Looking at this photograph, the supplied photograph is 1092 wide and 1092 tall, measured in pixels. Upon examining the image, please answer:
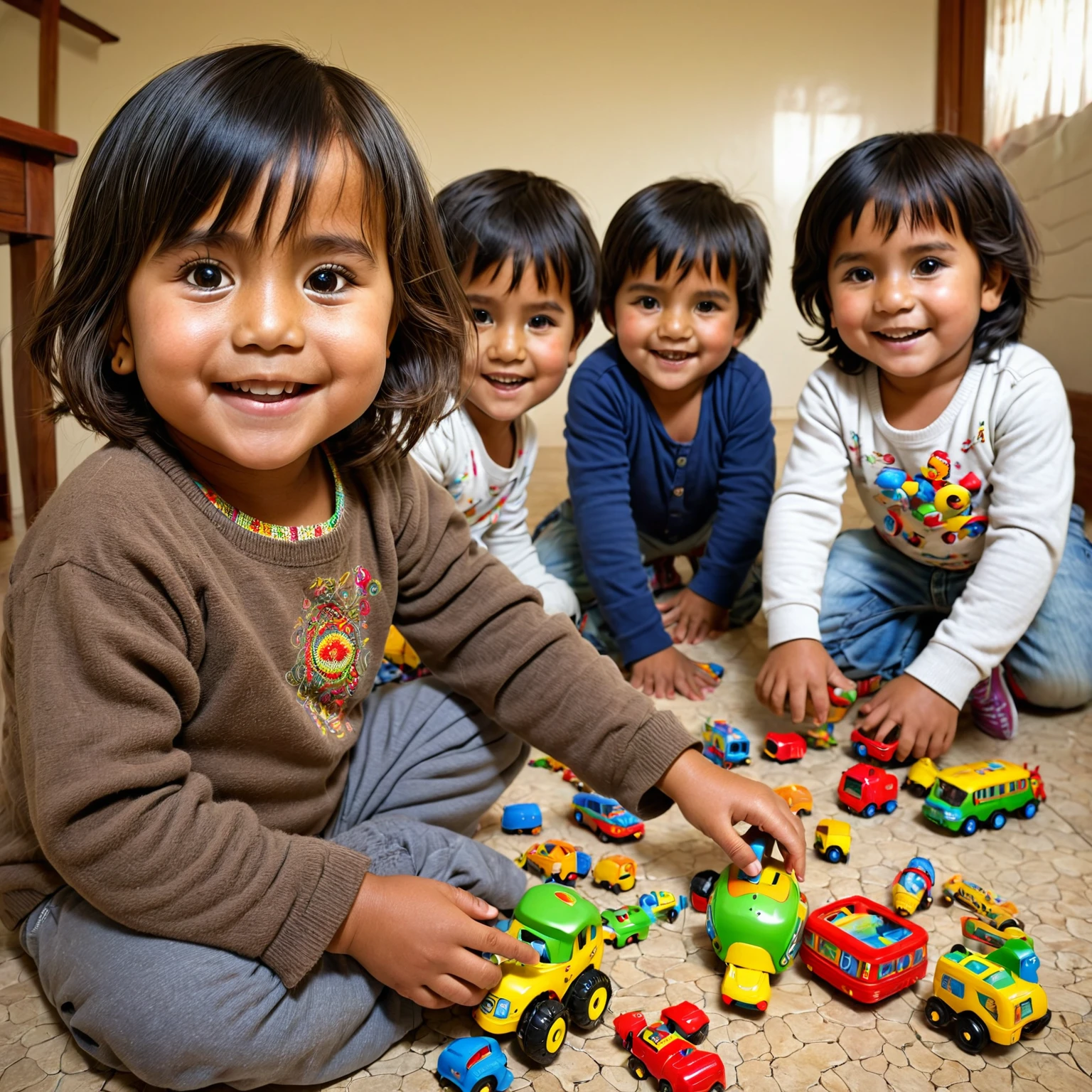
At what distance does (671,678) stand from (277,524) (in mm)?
685

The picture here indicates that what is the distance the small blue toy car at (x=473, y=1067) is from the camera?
0.60 m

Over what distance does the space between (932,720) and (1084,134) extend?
135 cm

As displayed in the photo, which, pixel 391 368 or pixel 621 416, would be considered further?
pixel 621 416

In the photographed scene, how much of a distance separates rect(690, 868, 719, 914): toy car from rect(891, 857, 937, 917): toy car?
14 centimetres

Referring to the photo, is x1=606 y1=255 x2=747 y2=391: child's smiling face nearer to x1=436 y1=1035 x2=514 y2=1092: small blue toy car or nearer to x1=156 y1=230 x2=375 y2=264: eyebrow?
x1=156 y1=230 x2=375 y2=264: eyebrow

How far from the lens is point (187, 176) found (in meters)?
0.60

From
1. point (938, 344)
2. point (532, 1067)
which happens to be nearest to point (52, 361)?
point (532, 1067)

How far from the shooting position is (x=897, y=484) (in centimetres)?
120

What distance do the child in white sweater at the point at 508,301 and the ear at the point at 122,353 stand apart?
595mm

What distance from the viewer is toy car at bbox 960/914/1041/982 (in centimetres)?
67

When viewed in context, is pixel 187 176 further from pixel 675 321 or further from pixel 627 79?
pixel 627 79

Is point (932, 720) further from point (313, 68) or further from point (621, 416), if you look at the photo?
point (313, 68)

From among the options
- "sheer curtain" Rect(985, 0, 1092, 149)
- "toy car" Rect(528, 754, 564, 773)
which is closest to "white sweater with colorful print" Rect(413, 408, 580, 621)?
"toy car" Rect(528, 754, 564, 773)

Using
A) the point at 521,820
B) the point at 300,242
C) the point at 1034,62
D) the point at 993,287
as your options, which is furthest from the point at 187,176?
the point at 1034,62
